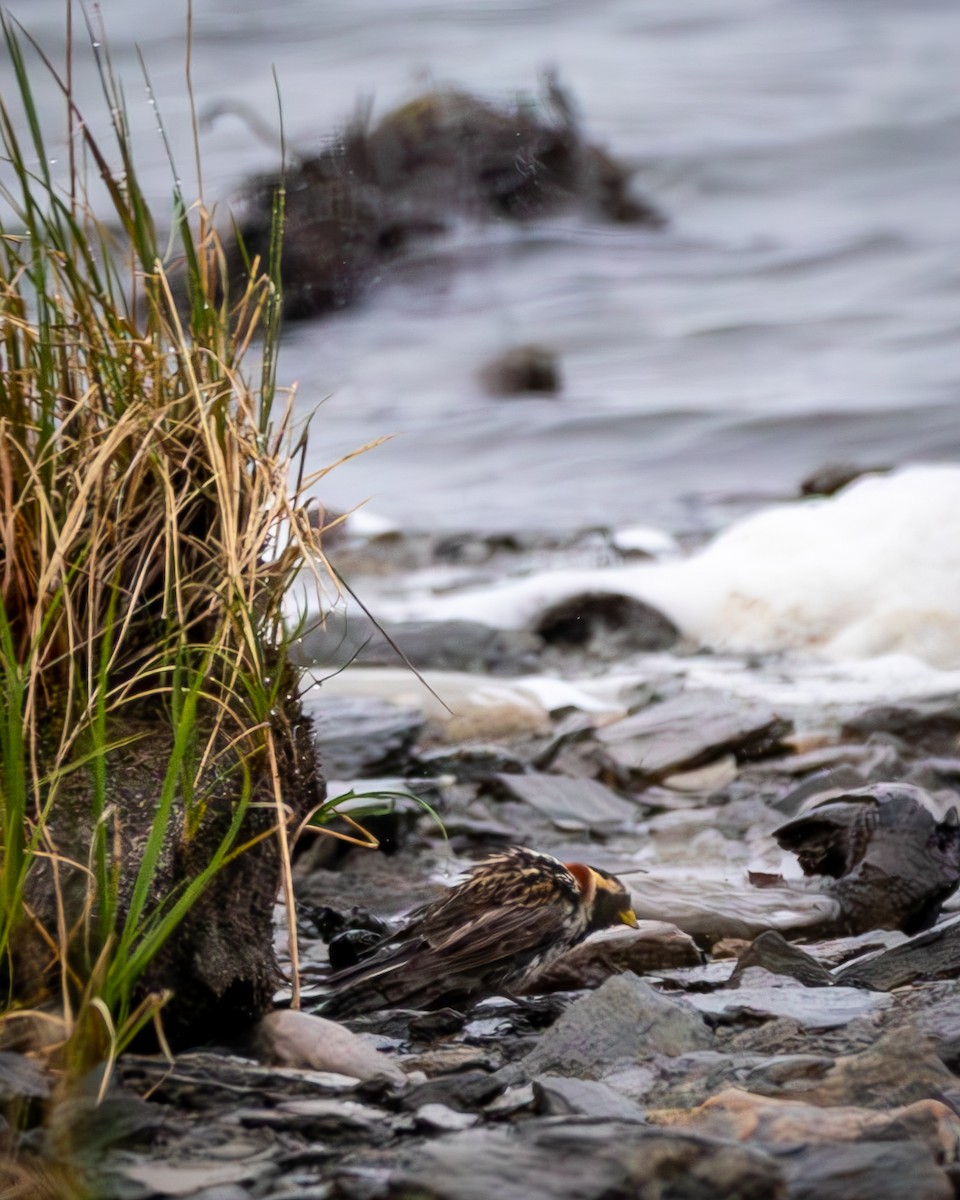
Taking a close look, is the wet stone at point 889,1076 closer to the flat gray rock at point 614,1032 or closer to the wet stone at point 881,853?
the flat gray rock at point 614,1032

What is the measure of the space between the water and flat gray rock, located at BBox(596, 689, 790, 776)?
6.44ft

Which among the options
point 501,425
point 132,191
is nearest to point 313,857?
point 132,191

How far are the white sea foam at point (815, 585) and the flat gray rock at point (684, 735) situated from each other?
1.27 metres

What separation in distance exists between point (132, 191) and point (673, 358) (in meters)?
10.5

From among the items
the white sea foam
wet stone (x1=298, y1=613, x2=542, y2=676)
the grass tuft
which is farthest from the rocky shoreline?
the white sea foam

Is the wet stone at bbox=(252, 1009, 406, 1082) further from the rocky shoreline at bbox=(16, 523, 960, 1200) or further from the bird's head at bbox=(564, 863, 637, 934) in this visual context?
the bird's head at bbox=(564, 863, 637, 934)

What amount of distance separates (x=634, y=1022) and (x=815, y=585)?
12.5ft

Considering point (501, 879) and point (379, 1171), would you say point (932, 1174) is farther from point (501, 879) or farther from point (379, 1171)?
point (501, 879)

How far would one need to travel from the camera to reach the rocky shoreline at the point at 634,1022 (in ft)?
4.66

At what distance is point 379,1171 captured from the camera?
4.75 ft

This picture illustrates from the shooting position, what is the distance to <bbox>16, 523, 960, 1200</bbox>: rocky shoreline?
1.42m

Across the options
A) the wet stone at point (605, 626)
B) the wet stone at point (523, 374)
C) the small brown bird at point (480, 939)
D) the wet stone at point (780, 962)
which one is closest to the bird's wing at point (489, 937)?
the small brown bird at point (480, 939)

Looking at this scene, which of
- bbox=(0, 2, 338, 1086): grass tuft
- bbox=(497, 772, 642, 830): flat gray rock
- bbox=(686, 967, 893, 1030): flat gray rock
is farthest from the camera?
bbox=(497, 772, 642, 830): flat gray rock

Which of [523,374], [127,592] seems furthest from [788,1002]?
[523,374]
